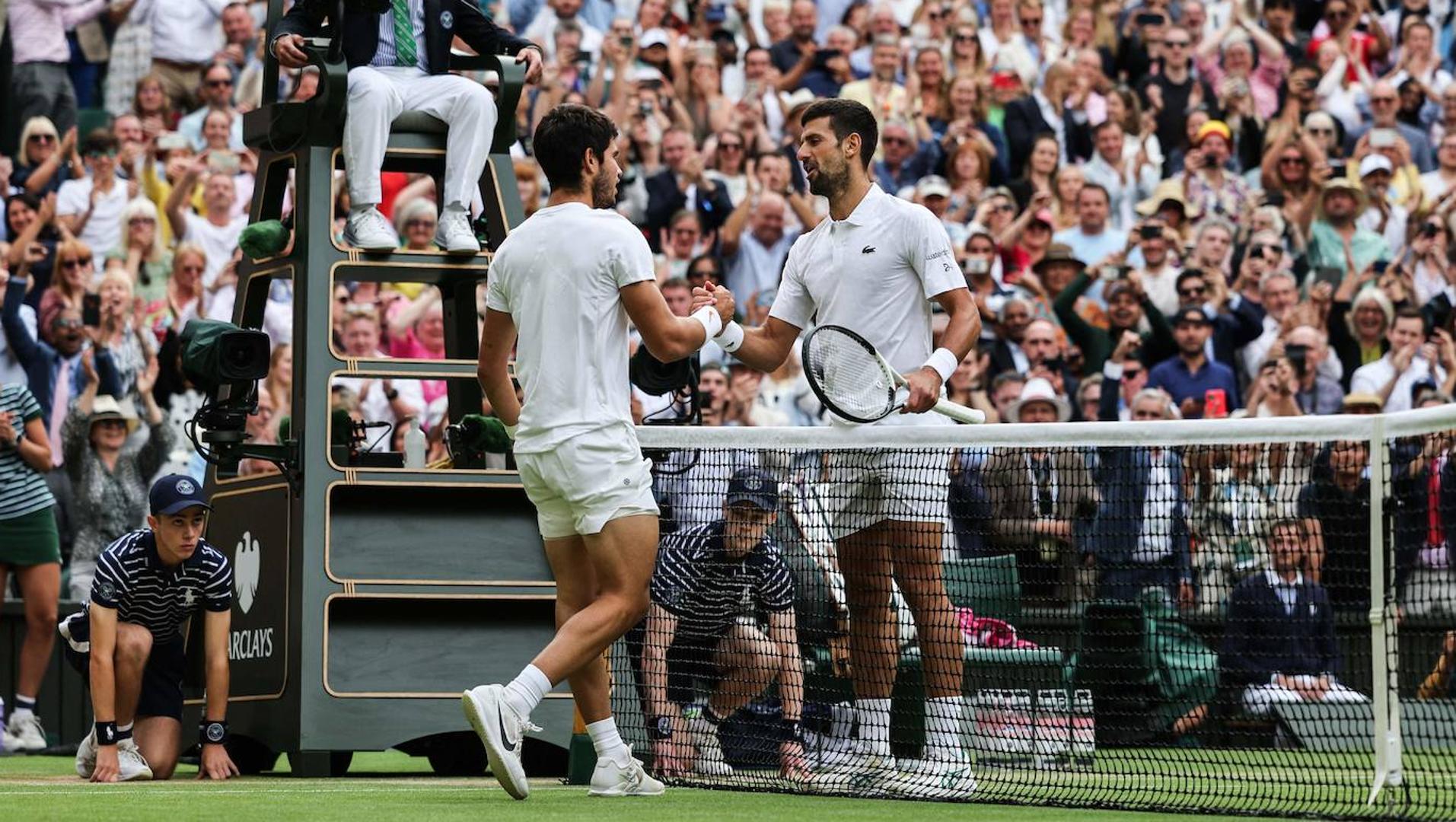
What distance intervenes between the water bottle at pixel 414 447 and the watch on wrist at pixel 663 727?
1.95m

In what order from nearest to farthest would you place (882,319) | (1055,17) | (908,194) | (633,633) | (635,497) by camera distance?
1. (635,497)
2. (882,319)
3. (633,633)
4. (908,194)
5. (1055,17)

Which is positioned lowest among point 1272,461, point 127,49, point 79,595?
point 79,595

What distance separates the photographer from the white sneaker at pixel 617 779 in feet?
27.1

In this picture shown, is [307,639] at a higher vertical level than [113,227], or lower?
lower

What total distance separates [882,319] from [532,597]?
2506 mm

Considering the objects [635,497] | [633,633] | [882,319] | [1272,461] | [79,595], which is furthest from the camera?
[79,595]

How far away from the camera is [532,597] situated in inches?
405

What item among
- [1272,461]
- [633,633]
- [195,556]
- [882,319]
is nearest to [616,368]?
[882,319]

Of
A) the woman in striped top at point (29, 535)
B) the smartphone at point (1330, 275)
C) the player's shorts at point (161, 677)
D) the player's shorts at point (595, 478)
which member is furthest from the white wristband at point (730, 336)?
the smartphone at point (1330, 275)

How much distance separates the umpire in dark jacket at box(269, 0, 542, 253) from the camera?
33.9ft

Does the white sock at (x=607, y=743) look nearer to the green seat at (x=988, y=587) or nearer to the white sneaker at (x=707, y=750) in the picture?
the white sneaker at (x=707, y=750)

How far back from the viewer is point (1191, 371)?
52.1ft

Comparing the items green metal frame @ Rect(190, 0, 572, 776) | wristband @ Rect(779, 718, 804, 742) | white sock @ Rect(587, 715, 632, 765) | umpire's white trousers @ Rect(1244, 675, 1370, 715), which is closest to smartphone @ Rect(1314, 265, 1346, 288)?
umpire's white trousers @ Rect(1244, 675, 1370, 715)

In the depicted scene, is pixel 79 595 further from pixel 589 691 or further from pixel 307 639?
pixel 589 691
